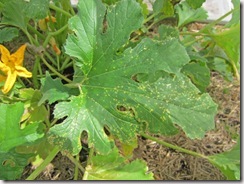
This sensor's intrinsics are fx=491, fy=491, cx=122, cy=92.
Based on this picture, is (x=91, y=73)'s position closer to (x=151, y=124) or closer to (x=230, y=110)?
(x=151, y=124)

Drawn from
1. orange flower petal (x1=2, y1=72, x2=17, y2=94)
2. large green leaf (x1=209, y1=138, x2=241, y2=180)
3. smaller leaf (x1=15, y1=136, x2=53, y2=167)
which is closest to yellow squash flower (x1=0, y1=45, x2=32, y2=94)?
orange flower petal (x1=2, y1=72, x2=17, y2=94)

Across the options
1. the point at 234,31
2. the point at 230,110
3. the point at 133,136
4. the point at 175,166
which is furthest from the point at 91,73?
the point at 230,110

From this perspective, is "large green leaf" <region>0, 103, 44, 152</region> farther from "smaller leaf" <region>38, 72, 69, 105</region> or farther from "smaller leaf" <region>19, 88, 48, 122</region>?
"smaller leaf" <region>19, 88, 48, 122</region>

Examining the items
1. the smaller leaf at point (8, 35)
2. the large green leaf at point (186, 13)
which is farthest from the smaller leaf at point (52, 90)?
the large green leaf at point (186, 13)

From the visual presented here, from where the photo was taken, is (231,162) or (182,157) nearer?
(231,162)

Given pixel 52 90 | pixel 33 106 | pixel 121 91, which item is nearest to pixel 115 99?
pixel 121 91

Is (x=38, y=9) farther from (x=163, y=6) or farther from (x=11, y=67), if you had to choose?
(x=163, y=6)

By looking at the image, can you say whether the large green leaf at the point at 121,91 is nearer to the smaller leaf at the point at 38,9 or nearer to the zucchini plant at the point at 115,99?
the zucchini plant at the point at 115,99
